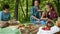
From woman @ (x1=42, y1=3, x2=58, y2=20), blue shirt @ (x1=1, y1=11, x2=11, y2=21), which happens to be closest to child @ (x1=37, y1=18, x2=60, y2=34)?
woman @ (x1=42, y1=3, x2=58, y2=20)

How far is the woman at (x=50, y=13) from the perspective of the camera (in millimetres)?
15352

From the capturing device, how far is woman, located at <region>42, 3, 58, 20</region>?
50.4ft

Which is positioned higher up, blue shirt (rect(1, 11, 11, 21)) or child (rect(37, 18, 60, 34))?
blue shirt (rect(1, 11, 11, 21))

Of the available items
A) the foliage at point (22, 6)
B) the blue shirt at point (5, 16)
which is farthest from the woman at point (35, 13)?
the blue shirt at point (5, 16)

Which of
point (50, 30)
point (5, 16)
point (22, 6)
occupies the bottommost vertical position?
point (50, 30)

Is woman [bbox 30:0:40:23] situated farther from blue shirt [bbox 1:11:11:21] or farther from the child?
blue shirt [bbox 1:11:11:21]

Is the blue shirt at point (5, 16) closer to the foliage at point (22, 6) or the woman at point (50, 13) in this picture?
the foliage at point (22, 6)

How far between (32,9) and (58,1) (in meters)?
0.31

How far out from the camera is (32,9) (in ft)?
50.4

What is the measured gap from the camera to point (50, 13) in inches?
605

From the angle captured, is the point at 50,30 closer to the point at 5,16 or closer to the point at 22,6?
the point at 22,6

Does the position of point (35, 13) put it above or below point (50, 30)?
above

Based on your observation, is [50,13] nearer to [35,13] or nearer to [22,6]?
[35,13]

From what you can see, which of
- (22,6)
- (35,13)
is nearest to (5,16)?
(22,6)
